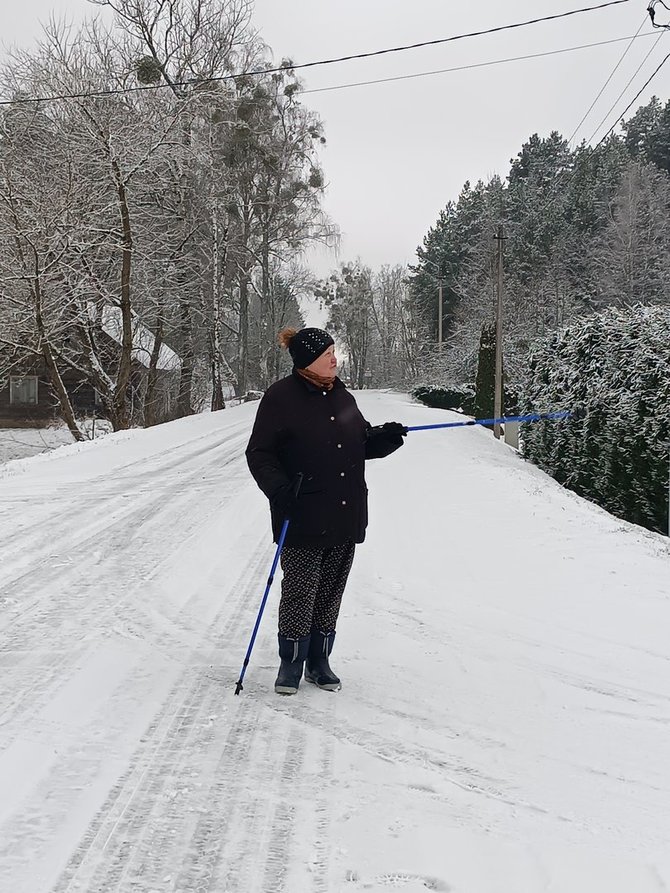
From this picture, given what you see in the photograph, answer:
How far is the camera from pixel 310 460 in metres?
3.85

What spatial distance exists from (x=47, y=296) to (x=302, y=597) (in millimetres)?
17137

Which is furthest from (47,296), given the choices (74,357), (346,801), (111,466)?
(346,801)

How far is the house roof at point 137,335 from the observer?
74.5 ft

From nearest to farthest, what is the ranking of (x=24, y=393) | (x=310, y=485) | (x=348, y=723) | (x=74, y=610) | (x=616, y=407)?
(x=348, y=723) < (x=310, y=485) < (x=74, y=610) < (x=616, y=407) < (x=24, y=393)

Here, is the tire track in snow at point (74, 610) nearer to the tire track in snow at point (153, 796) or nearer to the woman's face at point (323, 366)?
the tire track in snow at point (153, 796)

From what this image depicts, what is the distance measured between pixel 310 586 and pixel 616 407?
348 inches

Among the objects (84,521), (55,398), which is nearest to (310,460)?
(84,521)

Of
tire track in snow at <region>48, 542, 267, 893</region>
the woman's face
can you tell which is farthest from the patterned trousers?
the woman's face

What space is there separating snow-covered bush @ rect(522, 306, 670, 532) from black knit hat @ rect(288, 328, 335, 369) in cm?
757

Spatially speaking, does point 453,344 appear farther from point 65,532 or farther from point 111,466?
point 65,532

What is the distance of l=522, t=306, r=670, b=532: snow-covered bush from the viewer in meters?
10.7

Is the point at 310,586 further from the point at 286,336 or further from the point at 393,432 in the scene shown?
the point at 286,336

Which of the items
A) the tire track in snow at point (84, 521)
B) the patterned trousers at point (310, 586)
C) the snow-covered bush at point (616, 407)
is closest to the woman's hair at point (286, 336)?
the patterned trousers at point (310, 586)

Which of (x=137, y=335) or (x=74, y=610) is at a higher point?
(x=137, y=335)
